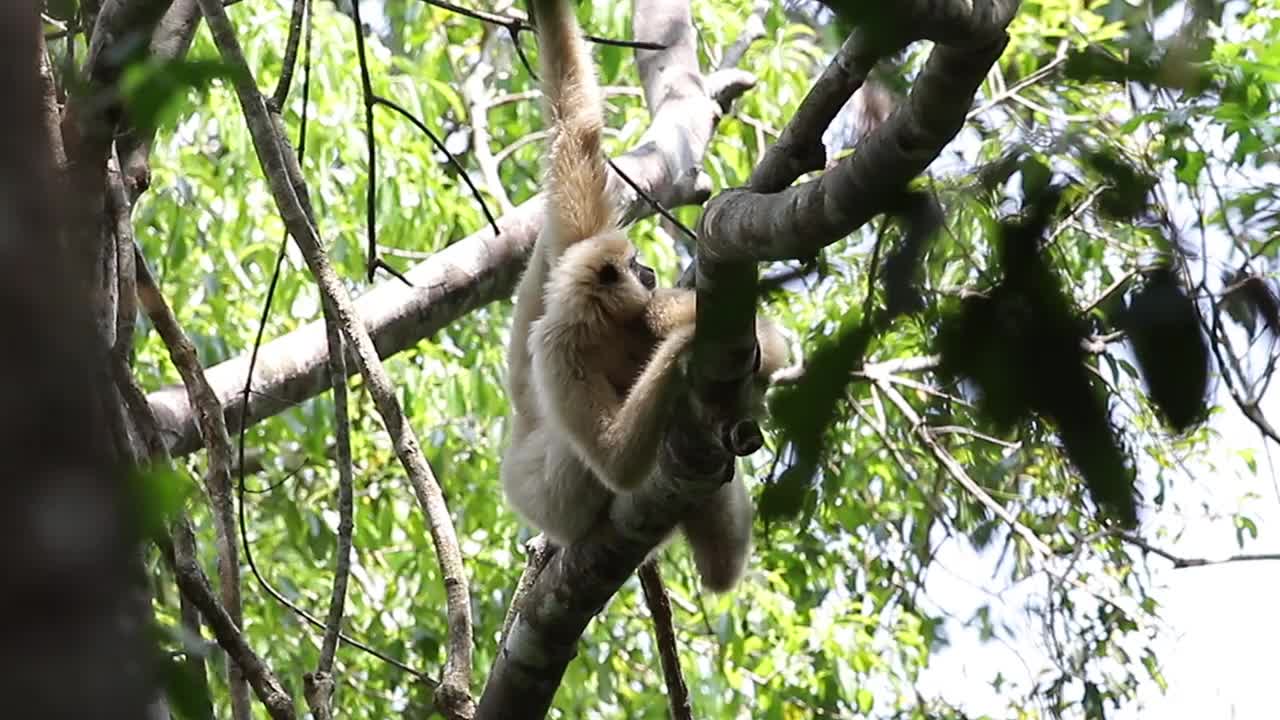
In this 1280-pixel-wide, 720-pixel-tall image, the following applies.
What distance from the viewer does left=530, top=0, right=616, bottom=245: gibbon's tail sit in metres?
3.71

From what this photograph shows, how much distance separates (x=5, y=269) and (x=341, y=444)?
2.54 metres

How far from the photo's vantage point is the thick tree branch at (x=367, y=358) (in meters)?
2.90

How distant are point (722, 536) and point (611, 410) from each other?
26.7 inches

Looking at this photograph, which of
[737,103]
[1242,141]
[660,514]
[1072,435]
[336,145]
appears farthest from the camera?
[737,103]

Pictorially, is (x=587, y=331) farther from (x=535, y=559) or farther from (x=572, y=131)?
(x=535, y=559)

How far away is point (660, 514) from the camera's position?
2943 millimetres

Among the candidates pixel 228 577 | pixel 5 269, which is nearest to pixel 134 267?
pixel 228 577

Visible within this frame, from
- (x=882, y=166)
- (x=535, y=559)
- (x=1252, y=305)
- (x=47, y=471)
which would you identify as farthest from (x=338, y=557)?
(x=47, y=471)

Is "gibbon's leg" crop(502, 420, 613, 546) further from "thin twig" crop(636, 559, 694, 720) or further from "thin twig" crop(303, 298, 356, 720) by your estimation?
"thin twig" crop(303, 298, 356, 720)

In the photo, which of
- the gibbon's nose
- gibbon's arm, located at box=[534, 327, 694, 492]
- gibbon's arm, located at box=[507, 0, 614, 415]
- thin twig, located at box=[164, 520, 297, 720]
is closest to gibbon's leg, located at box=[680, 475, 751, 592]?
gibbon's arm, located at box=[534, 327, 694, 492]

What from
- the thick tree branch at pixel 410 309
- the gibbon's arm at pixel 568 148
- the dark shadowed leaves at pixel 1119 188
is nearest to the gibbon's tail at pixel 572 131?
the gibbon's arm at pixel 568 148

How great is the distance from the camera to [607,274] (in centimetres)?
384

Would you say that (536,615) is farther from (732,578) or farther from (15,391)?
(15,391)

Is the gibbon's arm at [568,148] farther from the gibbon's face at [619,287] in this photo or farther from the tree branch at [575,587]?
the tree branch at [575,587]
